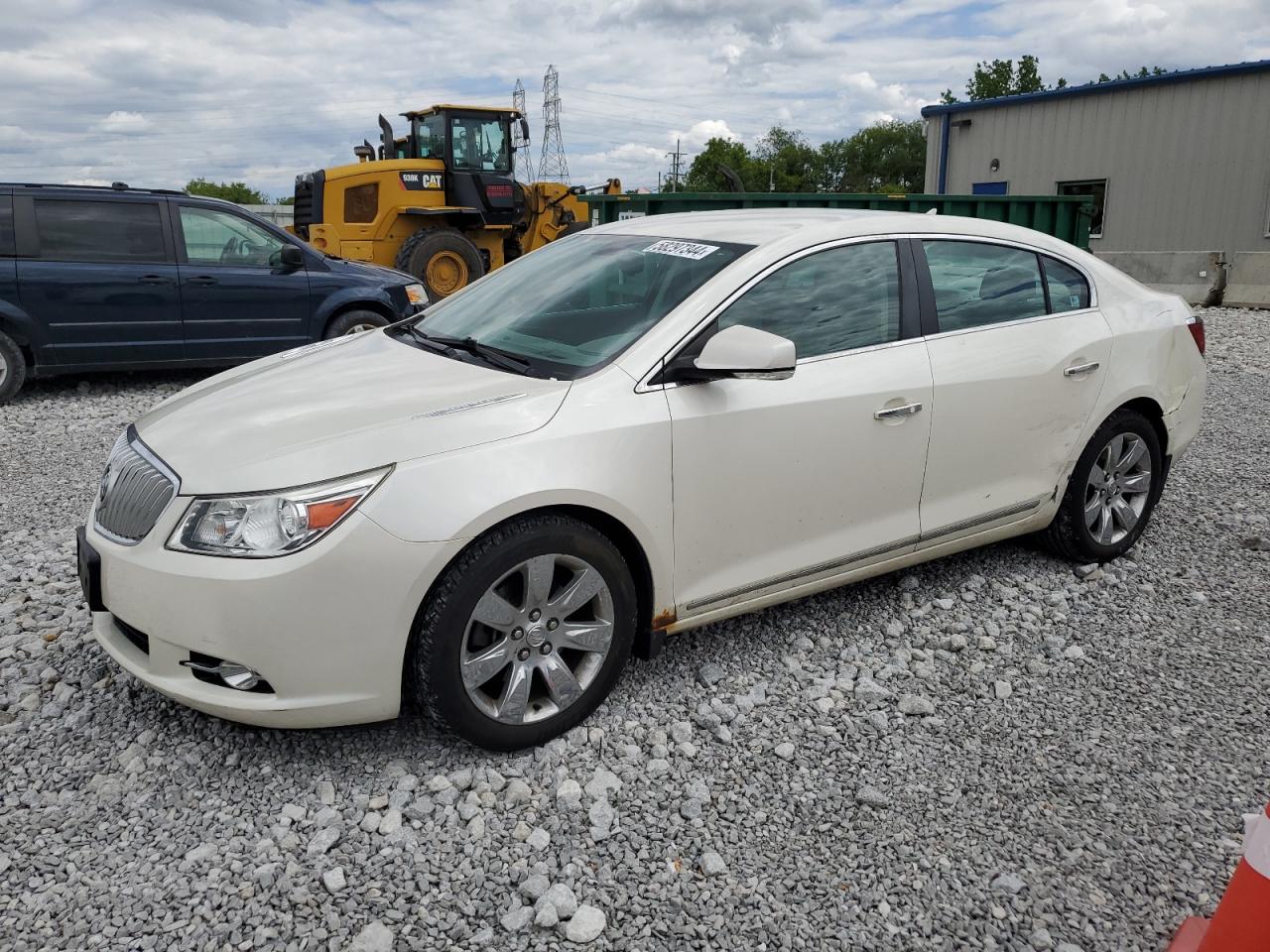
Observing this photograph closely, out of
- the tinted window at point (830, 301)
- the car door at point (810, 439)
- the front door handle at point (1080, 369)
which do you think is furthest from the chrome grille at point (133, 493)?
the front door handle at point (1080, 369)

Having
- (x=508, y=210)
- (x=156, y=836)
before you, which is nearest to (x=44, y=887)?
(x=156, y=836)

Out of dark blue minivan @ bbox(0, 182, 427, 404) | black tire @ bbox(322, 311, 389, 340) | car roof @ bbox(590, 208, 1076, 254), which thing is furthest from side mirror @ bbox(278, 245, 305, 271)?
car roof @ bbox(590, 208, 1076, 254)

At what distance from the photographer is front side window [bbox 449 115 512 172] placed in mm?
14359

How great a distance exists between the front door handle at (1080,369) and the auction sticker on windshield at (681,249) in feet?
5.41

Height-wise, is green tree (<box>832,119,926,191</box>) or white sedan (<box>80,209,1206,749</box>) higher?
green tree (<box>832,119,926,191</box>)

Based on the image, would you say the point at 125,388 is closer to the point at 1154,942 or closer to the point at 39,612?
the point at 39,612

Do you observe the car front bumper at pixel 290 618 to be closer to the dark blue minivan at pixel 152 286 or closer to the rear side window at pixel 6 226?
the dark blue minivan at pixel 152 286

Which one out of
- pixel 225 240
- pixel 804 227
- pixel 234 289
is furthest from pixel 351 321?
pixel 804 227

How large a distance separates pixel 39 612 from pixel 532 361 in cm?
240

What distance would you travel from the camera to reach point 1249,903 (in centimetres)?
198

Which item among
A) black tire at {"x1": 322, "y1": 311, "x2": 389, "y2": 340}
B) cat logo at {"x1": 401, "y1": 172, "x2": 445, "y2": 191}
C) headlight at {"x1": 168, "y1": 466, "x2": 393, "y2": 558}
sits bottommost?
black tire at {"x1": 322, "y1": 311, "x2": 389, "y2": 340}

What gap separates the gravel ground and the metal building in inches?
560

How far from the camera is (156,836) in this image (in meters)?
2.71

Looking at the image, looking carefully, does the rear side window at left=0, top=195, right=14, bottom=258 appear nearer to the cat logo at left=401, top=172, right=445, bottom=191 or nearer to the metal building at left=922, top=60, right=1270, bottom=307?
the cat logo at left=401, top=172, right=445, bottom=191
